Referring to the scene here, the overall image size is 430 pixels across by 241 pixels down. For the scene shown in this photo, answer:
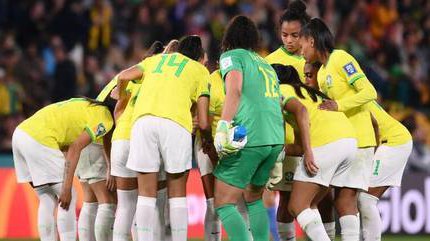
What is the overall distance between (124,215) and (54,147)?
0.97m

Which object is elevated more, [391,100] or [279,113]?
[279,113]

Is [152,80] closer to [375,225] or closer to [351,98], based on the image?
[351,98]

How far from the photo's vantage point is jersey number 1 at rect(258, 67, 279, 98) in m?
9.25

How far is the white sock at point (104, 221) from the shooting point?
10.2m

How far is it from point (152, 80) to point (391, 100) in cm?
997

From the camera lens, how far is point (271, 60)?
10867 mm

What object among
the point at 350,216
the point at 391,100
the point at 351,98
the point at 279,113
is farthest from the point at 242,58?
the point at 391,100

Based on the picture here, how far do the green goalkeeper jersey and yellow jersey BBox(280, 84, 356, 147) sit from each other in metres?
0.39

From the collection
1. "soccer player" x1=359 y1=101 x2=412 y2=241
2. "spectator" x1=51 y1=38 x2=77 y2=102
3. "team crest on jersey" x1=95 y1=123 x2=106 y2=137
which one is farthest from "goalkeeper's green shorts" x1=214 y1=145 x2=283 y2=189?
"spectator" x1=51 y1=38 x2=77 y2=102

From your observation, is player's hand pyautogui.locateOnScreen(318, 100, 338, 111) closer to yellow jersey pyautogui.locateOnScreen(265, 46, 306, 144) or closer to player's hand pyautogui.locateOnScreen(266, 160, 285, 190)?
player's hand pyautogui.locateOnScreen(266, 160, 285, 190)

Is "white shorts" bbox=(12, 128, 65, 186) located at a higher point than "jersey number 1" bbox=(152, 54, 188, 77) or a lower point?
lower

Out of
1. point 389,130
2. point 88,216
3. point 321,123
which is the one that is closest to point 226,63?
point 321,123

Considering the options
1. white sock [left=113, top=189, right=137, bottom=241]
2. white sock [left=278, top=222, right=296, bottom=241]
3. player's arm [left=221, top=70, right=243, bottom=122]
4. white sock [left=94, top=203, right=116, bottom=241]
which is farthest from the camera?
white sock [left=94, top=203, right=116, bottom=241]

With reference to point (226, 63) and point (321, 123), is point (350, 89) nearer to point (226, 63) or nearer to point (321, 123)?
point (321, 123)
